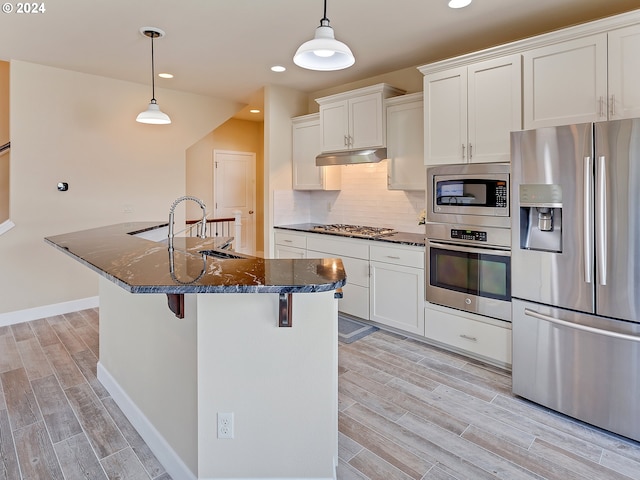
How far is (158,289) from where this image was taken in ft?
4.61

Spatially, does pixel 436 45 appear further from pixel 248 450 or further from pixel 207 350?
pixel 248 450

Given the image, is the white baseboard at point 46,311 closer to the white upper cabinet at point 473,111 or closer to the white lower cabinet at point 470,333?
the white lower cabinet at point 470,333

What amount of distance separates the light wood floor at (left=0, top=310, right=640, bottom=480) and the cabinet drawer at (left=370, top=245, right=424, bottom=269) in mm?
807

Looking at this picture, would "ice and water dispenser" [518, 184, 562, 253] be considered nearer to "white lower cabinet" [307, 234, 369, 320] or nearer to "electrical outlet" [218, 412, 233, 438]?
"white lower cabinet" [307, 234, 369, 320]

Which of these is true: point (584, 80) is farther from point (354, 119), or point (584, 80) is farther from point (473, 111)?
point (354, 119)

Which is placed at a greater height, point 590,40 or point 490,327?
point 590,40

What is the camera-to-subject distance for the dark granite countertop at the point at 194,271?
141 centimetres

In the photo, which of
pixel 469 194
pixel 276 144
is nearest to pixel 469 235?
pixel 469 194

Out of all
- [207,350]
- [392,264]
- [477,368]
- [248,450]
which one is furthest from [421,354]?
[207,350]

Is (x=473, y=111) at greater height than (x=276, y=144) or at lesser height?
lesser

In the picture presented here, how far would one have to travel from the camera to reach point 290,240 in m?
4.68

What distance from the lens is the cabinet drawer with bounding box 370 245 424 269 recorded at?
3.44 m

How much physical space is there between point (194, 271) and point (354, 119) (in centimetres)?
304

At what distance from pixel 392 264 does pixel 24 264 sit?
3.88m
